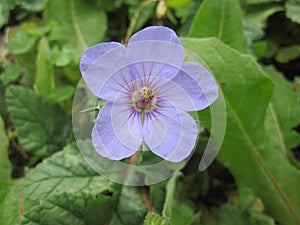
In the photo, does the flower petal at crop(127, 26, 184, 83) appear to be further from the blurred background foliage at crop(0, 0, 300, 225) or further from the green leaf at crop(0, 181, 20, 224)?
the green leaf at crop(0, 181, 20, 224)

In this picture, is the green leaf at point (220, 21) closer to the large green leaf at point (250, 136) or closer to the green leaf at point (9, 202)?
the large green leaf at point (250, 136)

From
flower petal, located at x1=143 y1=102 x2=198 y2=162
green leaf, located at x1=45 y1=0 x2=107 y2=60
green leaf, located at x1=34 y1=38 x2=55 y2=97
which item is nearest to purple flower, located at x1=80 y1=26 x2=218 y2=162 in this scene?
flower petal, located at x1=143 y1=102 x2=198 y2=162

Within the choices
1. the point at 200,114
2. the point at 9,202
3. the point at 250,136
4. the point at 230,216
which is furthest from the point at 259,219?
the point at 9,202

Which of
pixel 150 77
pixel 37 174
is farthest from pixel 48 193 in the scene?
Answer: pixel 150 77

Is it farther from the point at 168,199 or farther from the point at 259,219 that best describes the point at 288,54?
the point at 168,199

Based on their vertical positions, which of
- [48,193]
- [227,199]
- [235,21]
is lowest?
[227,199]

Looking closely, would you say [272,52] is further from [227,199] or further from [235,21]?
[227,199]
